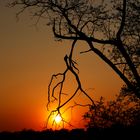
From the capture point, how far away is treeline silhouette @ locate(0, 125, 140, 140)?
107 ft

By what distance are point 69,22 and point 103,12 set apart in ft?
6.79

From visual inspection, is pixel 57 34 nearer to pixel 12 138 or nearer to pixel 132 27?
pixel 132 27

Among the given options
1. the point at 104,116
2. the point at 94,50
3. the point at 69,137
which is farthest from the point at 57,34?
the point at 69,137

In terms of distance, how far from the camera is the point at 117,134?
34969mm

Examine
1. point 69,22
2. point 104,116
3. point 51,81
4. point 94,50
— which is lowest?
point 51,81

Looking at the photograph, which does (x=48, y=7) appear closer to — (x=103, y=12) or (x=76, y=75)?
(x=103, y=12)

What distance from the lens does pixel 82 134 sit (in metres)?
39.1

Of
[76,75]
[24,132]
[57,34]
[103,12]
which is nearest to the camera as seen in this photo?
[76,75]

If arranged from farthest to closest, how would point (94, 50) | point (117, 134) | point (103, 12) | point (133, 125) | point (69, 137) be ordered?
1. point (69, 137)
2. point (117, 134)
3. point (133, 125)
4. point (103, 12)
5. point (94, 50)

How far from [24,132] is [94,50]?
2292 cm

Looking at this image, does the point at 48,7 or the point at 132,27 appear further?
the point at 132,27

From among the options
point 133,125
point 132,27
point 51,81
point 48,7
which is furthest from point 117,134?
point 51,81

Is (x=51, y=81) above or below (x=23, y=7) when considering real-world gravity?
below

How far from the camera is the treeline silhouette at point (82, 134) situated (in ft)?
107
